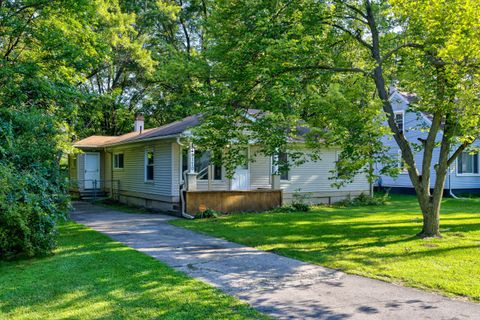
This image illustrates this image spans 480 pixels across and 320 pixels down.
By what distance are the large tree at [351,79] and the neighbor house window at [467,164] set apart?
14.1 m

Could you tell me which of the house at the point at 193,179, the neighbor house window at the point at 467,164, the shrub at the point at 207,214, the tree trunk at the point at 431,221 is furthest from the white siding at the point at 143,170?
the neighbor house window at the point at 467,164

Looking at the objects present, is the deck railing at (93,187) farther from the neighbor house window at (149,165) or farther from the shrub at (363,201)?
the shrub at (363,201)

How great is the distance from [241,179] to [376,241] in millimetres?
7939

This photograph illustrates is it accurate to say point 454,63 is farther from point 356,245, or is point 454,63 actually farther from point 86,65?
point 86,65

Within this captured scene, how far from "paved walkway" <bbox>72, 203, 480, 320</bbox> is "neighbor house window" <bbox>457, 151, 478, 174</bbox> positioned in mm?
18263

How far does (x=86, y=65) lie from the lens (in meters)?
12.3

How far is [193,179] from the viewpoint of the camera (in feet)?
49.6

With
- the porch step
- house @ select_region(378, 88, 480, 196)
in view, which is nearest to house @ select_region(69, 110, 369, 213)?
the porch step

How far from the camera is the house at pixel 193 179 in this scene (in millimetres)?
15375

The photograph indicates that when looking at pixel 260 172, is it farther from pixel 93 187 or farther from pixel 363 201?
pixel 93 187

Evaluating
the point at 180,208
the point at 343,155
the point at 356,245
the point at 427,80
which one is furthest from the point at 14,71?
the point at 427,80

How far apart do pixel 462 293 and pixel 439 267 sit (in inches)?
59.8

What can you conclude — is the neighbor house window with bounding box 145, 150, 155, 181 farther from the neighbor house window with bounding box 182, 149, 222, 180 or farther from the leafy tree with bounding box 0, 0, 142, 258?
the leafy tree with bounding box 0, 0, 142, 258

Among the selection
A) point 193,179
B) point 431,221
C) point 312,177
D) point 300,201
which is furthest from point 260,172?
point 431,221
